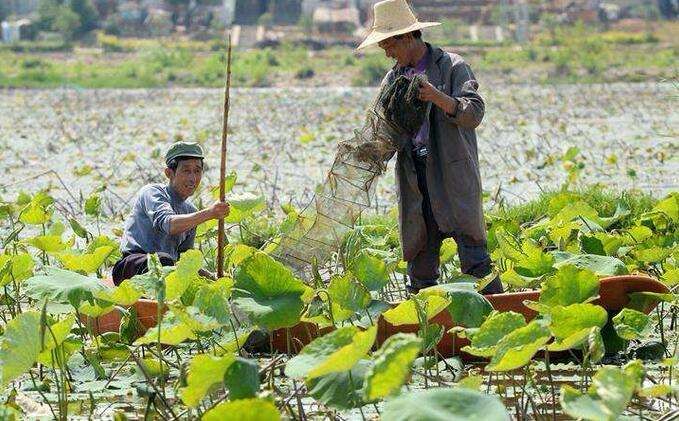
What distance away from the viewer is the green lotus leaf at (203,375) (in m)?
2.69

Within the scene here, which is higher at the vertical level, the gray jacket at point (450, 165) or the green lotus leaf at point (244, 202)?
the gray jacket at point (450, 165)

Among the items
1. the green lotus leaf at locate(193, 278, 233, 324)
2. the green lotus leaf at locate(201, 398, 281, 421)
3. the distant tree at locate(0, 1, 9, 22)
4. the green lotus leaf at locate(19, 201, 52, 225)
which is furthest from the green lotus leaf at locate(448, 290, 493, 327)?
the distant tree at locate(0, 1, 9, 22)

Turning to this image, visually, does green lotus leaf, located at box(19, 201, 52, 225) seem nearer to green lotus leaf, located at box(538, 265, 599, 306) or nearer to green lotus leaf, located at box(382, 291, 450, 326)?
green lotus leaf, located at box(382, 291, 450, 326)

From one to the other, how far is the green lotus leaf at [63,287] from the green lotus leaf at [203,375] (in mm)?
578

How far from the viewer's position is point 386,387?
244 cm

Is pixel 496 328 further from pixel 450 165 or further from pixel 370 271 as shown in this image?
pixel 450 165

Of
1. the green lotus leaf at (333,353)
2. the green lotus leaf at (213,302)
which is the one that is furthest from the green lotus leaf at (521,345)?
the green lotus leaf at (213,302)

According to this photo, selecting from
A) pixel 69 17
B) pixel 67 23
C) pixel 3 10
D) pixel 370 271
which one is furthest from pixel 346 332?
pixel 3 10

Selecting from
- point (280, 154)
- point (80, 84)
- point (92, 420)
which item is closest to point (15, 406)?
point (92, 420)

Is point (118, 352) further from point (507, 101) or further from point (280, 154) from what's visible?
point (507, 101)

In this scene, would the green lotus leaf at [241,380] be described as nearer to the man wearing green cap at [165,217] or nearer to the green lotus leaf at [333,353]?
the green lotus leaf at [333,353]

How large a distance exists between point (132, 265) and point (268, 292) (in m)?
1.21

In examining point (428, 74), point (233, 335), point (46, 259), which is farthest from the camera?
point (46, 259)

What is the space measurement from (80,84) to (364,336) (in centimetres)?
3123
